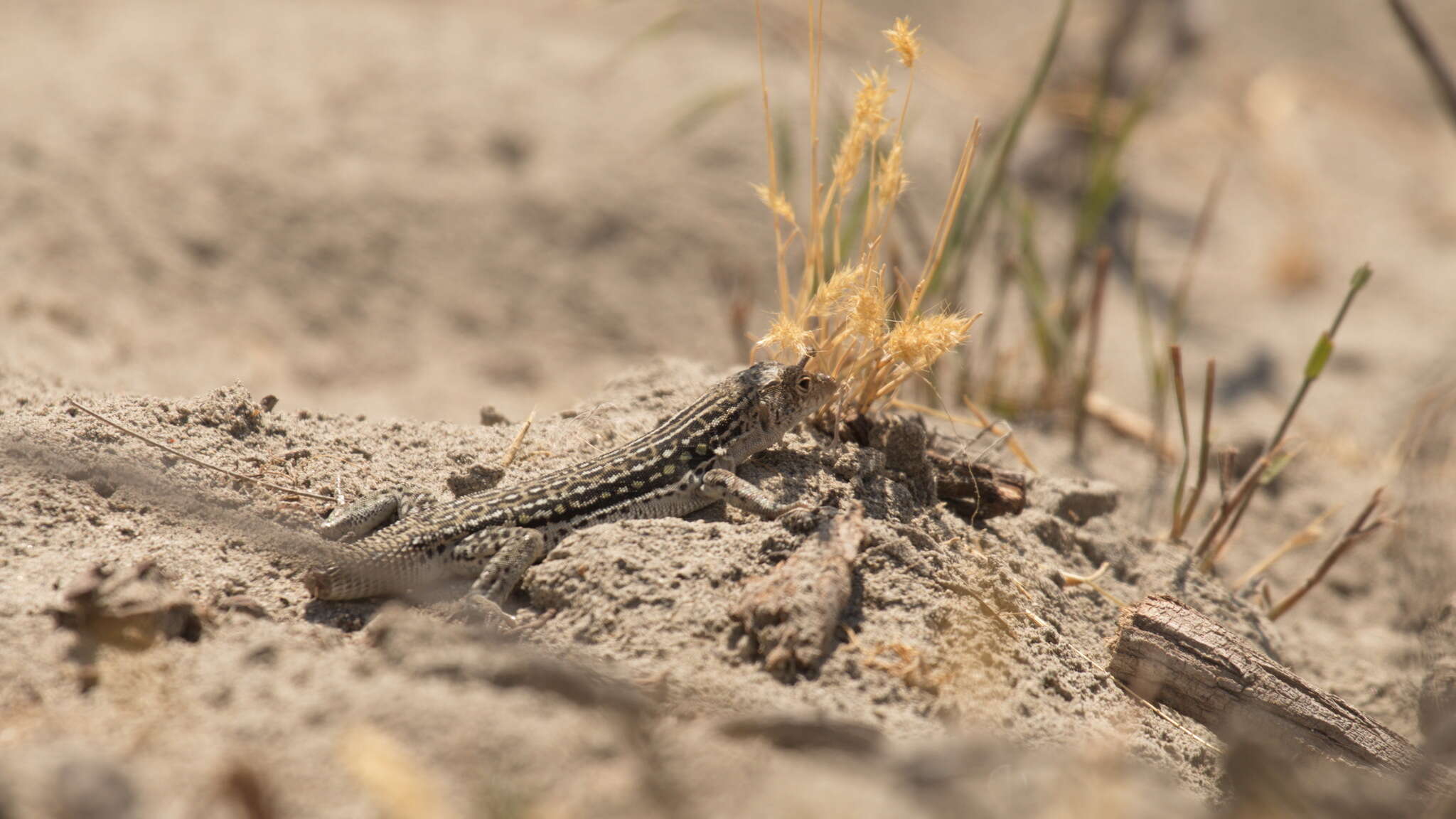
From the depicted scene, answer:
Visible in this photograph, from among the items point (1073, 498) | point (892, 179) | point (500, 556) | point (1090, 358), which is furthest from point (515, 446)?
point (1090, 358)

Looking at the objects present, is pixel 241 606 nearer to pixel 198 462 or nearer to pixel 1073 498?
Answer: pixel 198 462

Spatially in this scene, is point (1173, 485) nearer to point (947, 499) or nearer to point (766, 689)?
point (947, 499)

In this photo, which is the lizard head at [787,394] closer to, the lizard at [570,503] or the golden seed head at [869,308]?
the lizard at [570,503]

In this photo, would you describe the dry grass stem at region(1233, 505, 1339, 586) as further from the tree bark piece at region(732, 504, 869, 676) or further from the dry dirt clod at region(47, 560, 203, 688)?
the dry dirt clod at region(47, 560, 203, 688)

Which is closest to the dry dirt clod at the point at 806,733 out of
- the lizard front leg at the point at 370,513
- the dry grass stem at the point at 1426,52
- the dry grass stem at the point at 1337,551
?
the lizard front leg at the point at 370,513

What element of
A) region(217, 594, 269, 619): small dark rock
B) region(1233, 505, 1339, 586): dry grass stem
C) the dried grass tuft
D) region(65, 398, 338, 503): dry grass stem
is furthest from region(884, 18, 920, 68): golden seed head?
region(1233, 505, 1339, 586): dry grass stem

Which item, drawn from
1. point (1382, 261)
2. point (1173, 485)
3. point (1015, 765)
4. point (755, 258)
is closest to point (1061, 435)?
point (1173, 485)
